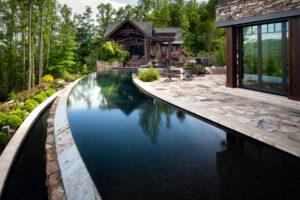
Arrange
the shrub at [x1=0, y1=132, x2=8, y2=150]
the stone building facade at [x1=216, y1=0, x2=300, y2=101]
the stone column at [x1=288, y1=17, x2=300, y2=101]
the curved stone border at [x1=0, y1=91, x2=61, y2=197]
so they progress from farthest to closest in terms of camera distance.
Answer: the stone building facade at [x1=216, y1=0, x2=300, y2=101]
the stone column at [x1=288, y1=17, x2=300, y2=101]
the shrub at [x1=0, y1=132, x2=8, y2=150]
the curved stone border at [x1=0, y1=91, x2=61, y2=197]

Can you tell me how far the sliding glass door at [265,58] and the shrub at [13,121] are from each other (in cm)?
757

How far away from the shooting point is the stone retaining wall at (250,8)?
21.1 feet

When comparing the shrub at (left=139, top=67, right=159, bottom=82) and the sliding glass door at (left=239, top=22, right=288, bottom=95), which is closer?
the sliding glass door at (left=239, top=22, right=288, bottom=95)

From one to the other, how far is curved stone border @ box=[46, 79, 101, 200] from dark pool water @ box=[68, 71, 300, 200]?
150 millimetres

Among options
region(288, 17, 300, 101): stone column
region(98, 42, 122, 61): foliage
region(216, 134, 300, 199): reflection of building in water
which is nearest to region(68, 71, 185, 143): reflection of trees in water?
region(216, 134, 300, 199): reflection of building in water

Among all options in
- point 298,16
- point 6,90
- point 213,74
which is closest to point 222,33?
point 213,74

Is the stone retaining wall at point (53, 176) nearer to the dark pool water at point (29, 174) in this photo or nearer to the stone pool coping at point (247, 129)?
the dark pool water at point (29, 174)

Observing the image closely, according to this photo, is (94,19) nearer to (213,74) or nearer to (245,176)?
(213,74)

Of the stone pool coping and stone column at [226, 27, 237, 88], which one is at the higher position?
stone column at [226, 27, 237, 88]

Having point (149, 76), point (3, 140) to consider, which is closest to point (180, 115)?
point (3, 140)

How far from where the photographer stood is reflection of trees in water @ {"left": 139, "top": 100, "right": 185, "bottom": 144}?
526 cm

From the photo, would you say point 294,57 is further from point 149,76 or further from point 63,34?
point 63,34

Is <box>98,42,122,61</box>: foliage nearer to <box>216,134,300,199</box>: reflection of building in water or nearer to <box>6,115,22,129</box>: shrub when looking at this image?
<box>6,115,22,129</box>: shrub

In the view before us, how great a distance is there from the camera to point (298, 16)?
6.16m
